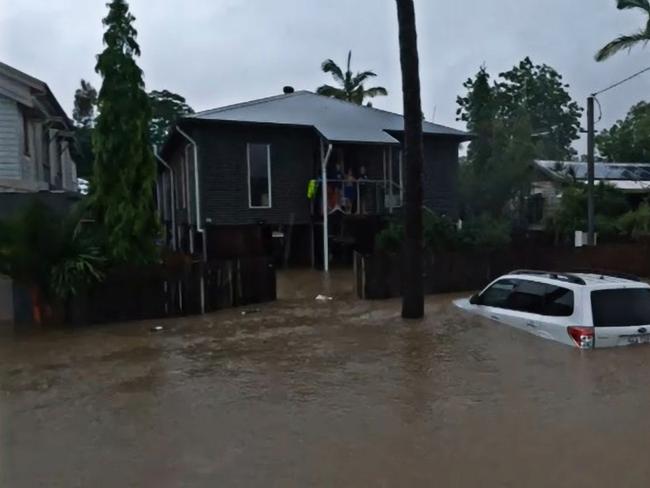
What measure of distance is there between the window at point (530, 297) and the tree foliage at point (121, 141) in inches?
270

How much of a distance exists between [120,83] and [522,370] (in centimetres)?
949

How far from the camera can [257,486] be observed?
5039 mm

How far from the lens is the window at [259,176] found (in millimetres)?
22000

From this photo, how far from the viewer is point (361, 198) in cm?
2280

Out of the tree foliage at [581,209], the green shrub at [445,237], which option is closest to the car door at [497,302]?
the green shrub at [445,237]

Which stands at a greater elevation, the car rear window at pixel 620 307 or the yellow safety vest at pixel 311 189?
the yellow safety vest at pixel 311 189

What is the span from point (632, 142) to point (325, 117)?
28.1 metres

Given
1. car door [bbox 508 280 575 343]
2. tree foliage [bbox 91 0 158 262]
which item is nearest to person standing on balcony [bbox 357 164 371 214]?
tree foliage [bbox 91 0 158 262]

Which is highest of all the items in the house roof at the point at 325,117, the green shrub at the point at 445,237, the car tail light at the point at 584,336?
the house roof at the point at 325,117

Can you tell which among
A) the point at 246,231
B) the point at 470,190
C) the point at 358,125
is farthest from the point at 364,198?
the point at 470,190

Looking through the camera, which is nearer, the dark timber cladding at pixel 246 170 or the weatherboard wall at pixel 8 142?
the weatherboard wall at pixel 8 142

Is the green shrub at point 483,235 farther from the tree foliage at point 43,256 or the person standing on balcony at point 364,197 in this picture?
the tree foliage at point 43,256

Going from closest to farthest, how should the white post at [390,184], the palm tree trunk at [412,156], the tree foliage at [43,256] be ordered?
the tree foliage at [43,256], the palm tree trunk at [412,156], the white post at [390,184]


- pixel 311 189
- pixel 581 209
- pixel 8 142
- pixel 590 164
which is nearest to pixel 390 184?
pixel 311 189
